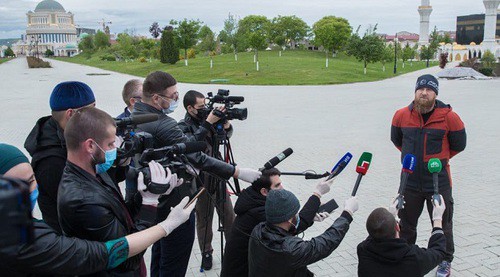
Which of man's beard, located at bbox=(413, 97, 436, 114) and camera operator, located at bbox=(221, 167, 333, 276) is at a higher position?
man's beard, located at bbox=(413, 97, 436, 114)

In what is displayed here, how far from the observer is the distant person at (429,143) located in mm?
4449

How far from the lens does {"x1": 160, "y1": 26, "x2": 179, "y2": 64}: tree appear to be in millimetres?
44906

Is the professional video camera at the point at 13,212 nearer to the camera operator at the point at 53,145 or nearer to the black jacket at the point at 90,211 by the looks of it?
the black jacket at the point at 90,211

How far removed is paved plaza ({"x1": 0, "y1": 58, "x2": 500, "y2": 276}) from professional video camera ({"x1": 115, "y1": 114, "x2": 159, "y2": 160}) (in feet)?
7.34

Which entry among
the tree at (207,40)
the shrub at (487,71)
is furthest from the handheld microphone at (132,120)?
the tree at (207,40)

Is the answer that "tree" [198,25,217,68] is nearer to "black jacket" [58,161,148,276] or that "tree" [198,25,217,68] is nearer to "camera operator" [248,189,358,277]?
"camera operator" [248,189,358,277]

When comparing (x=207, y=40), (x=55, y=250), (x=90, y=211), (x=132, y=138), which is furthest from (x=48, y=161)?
(x=207, y=40)

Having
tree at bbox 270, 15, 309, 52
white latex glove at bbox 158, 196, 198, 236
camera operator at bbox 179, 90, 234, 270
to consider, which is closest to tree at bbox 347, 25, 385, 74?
tree at bbox 270, 15, 309, 52

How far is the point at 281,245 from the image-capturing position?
9.59ft

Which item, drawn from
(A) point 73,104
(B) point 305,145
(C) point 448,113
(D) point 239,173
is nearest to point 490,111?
(B) point 305,145

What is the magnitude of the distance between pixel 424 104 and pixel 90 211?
3.42 m

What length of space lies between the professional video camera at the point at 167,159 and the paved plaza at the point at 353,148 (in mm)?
2097

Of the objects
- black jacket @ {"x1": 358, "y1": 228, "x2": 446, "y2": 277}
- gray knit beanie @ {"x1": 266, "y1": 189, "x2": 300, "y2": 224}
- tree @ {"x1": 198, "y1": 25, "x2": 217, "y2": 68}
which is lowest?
black jacket @ {"x1": 358, "y1": 228, "x2": 446, "y2": 277}

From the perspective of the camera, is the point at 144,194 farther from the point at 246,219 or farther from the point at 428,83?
the point at 428,83
